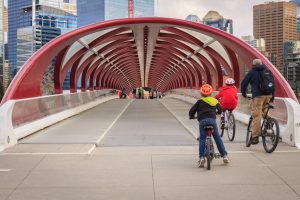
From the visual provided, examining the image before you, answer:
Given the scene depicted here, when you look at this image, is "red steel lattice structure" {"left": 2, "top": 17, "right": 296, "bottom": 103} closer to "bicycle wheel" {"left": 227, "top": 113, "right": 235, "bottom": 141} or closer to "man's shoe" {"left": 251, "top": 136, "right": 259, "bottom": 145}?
"bicycle wheel" {"left": 227, "top": 113, "right": 235, "bottom": 141}

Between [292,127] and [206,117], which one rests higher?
[206,117]

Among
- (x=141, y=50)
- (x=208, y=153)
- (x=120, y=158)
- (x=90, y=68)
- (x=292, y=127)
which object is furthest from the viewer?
(x=141, y=50)

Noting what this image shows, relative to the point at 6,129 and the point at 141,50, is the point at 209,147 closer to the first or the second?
the point at 6,129

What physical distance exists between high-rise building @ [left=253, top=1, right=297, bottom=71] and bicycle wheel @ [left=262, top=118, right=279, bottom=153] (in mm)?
165810

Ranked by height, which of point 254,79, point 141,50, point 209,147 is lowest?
point 209,147

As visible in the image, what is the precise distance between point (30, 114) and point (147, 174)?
6.77 m

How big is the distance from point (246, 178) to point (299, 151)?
270 centimetres

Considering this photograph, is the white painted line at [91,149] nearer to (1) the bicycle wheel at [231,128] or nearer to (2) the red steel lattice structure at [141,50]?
(1) the bicycle wheel at [231,128]

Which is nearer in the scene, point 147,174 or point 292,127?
point 147,174

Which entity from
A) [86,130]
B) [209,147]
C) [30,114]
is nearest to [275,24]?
[86,130]

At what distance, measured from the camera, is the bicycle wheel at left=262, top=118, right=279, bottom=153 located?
8594mm

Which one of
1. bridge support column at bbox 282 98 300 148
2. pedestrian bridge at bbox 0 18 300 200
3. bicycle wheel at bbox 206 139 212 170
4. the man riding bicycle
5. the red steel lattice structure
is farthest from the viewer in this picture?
the red steel lattice structure

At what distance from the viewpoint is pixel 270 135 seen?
344 inches

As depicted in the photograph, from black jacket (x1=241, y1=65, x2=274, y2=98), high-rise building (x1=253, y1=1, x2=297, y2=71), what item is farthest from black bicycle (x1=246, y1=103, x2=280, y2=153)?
high-rise building (x1=253, y1=1, x2=297, y2=71)
